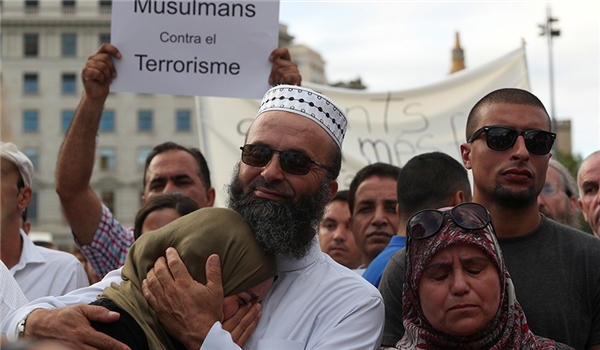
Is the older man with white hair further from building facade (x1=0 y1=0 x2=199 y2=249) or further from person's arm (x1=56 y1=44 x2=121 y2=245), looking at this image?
building facade (x1=0 y1=0 x2=199 y2=249)

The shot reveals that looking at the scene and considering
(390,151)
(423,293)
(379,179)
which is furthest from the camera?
(390,151)

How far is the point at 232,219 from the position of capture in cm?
325

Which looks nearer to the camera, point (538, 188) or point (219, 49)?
point (538, 188)

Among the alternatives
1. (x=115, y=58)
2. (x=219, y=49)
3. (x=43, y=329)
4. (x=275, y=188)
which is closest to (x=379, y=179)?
(x=219, y=49)

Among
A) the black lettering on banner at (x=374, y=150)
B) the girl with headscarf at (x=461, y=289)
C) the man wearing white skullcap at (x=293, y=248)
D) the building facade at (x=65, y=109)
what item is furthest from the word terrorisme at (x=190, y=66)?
the building facade at (x=65, y=109)

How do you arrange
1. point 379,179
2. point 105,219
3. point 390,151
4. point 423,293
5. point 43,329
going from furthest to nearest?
1. point 390,151
2. point 379,179
3. point 105,219
4. point 423,293
5. point 43,329

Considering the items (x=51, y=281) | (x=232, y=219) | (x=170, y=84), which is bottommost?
(x=51, y=281)

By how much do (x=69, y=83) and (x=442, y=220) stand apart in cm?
6515

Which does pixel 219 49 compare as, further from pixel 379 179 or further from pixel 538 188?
pixel 538 188

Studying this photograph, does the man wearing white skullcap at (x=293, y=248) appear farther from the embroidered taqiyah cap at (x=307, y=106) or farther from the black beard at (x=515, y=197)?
the black beard at (x=515, y=197)

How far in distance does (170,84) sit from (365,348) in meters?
2.12

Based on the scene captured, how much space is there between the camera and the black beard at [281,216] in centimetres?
328

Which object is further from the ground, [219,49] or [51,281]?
[219,49]

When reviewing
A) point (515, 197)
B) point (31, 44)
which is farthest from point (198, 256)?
point (31, 44)
